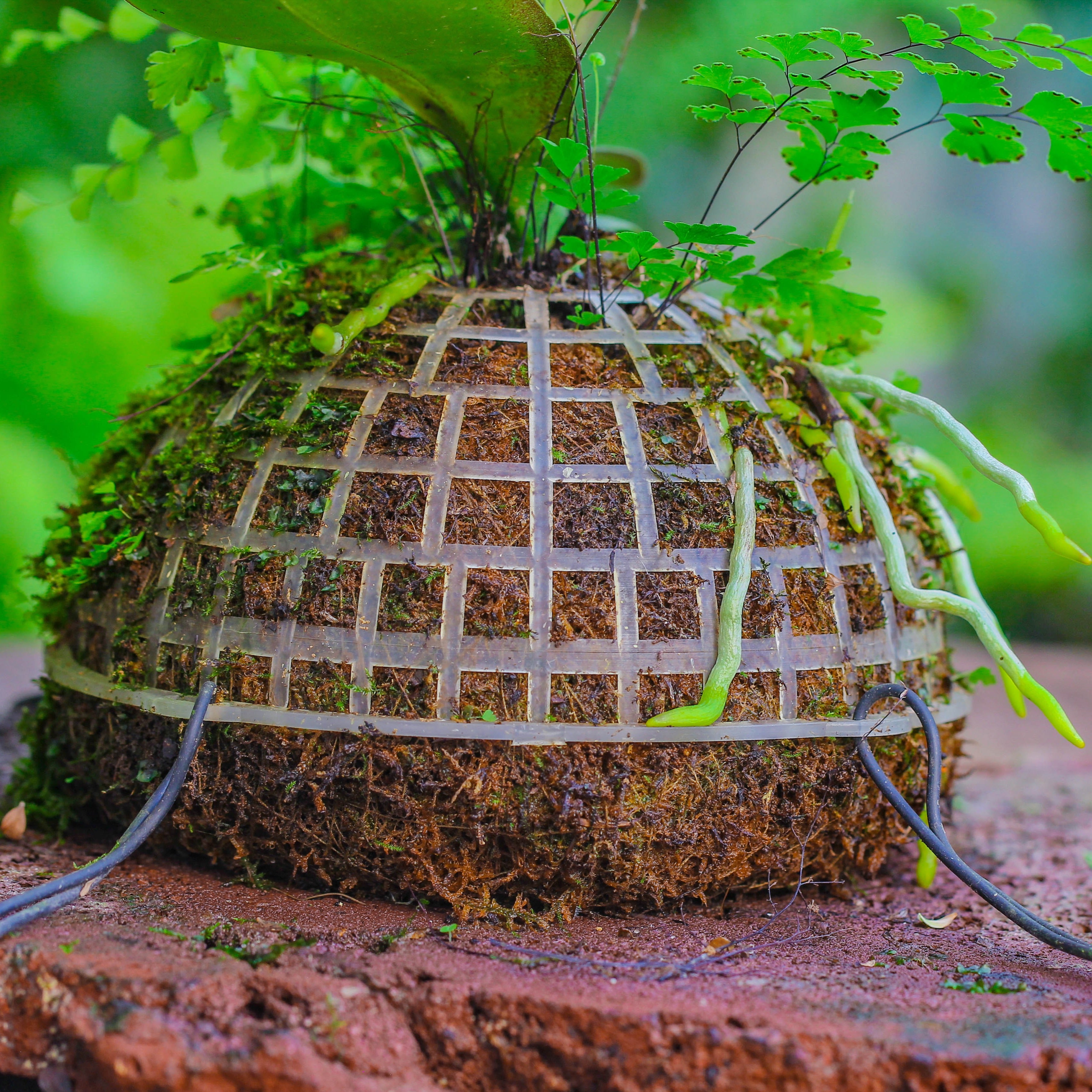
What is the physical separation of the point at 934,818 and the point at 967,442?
841 millimetres

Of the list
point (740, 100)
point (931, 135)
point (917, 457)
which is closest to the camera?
point (917, 457)

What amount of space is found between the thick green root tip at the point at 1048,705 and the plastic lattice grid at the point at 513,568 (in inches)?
11.1

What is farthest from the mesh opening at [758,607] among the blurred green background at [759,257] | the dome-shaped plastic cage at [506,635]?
the blurred green background at [759,257]

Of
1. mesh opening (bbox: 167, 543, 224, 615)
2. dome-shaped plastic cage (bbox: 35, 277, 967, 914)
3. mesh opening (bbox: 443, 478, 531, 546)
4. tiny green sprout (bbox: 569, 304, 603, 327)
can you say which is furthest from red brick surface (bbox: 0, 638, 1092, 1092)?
tiny green sprout (bbox: 569, 304, 603, 327)

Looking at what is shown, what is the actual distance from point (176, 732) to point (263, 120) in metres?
1.72

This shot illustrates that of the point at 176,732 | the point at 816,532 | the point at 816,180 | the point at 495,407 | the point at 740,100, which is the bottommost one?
the point at 176,732

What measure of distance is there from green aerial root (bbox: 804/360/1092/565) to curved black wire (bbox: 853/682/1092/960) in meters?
0.45

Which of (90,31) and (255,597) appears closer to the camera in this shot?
(255,597)

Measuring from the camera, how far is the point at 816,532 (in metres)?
2.24

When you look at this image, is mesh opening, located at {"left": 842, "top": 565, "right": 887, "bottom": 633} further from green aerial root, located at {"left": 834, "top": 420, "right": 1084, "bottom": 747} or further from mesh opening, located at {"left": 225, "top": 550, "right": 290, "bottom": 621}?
mesh opening, located at {"left": 225, "top": 550, "right": 290, "bottom": 621}

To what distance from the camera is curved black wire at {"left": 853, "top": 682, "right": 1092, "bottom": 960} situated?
6.71ft

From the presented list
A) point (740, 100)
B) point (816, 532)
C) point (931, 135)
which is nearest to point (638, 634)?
point (816, 532)

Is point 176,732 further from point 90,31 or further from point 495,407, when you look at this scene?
point 90,31

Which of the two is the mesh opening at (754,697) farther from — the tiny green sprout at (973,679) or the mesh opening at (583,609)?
the tiny green sprout at (973,679)
